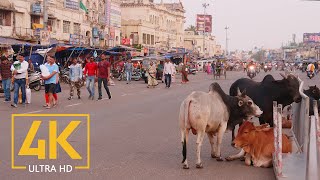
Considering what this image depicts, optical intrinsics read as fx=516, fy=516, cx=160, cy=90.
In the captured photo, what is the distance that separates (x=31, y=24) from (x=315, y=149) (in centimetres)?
4026

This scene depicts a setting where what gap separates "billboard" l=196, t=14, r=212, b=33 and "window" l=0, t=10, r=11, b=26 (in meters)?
94.7

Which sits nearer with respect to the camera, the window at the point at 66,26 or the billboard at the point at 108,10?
the window at the point at 66,26

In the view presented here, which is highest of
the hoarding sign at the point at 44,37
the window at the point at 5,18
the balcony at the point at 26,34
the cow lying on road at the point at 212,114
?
the window at the point at 5,18

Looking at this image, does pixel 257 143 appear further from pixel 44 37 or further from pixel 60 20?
pixel 60 20

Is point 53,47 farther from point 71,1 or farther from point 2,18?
point 71,1

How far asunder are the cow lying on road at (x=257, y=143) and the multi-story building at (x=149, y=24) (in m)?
63.3

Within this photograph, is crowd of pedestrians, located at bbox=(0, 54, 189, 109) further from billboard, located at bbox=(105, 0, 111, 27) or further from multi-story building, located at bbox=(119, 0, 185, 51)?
multi-story building, located at bbox=(119, 0, 185, 51)

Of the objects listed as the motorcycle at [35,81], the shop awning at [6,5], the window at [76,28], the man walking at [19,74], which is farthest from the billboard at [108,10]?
the man walking at [19,74]

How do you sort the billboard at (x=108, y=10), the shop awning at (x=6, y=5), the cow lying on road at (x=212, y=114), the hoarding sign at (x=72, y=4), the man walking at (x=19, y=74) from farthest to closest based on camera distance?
1. the billboard at (x=108, y=10)
2. the hoarding sign at (x=72, y=4)
3. the shop awning at (x=6, y=5)
4. the man walking at (x=19, y=74)
5. the cow lying on road at (x=212, y=114)

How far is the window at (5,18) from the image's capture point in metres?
39.4

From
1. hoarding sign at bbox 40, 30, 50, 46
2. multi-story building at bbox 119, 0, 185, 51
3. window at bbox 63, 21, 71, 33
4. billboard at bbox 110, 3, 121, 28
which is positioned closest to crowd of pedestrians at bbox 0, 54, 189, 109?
hoarding sign at bbox 40, 30, 50, 46

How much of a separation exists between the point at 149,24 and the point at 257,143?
3107 inches

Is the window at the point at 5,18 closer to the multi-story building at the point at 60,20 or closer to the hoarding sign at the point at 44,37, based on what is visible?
the multi-story building at the point at 60,20

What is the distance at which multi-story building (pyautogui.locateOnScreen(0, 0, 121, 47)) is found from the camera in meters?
40.0
